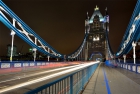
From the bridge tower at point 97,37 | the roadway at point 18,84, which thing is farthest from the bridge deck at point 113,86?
the bridge tower at point 97,37

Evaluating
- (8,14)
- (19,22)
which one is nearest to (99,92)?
(8,14)

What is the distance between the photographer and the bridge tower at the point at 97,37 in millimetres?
100375

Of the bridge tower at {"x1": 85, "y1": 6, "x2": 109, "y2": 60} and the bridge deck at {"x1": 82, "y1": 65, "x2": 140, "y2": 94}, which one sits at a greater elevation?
the bridge tower at {"x1": 85, "y1": 6, "x2": 109, "y2": 60}

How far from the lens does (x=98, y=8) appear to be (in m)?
124

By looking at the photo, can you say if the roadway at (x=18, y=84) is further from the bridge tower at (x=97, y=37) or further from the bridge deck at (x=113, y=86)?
the bridge tower at (x=97, y=37)

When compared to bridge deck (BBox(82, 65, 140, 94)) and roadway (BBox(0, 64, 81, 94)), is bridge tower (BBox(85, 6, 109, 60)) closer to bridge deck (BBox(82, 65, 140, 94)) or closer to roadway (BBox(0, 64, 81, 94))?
bridge deck (BBox(82, 65, 140, 94))

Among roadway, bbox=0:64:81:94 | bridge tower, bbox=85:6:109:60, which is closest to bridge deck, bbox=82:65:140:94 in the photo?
roadway, bbox=0:64:81:94

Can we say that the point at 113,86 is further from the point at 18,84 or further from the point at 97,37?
the point at 97,37

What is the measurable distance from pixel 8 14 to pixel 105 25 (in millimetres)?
94597

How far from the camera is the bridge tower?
100 m

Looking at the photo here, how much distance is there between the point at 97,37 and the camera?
341ft

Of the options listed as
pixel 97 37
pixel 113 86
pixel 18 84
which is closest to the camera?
pixel 113 86

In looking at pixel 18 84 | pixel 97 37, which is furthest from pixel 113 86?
pixel 97 37

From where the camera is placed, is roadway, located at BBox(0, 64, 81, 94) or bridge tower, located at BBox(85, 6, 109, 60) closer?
roadway, located at BBox(0, 64, 81, 94)
